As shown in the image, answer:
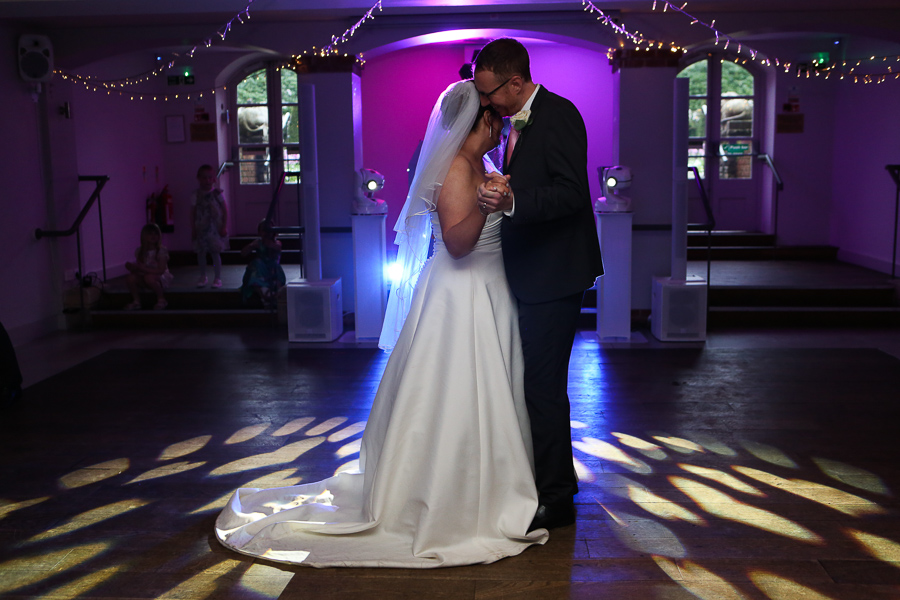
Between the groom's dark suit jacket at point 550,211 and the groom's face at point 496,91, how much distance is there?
0.27 feet

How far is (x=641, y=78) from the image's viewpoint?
6410 mm

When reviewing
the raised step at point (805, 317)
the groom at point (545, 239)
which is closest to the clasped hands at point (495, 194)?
the groom at point (545, 239)

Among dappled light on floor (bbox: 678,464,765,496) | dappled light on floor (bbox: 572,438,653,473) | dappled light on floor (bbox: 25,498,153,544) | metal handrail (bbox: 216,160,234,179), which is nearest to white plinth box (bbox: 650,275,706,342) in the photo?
dappled light on floor (bbox: 572,438,653,473)

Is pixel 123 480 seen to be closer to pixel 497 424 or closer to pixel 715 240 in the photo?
pixel 497 424

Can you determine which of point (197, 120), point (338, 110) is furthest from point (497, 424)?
point (197, 120)

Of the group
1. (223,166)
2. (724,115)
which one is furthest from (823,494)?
(223,166)

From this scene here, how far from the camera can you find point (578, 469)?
3387 millimetres

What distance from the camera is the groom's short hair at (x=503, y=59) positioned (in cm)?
252

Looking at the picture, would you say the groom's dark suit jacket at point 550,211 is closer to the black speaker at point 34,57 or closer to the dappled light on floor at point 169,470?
the dappled light on floor at point 169,470

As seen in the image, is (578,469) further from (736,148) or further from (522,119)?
(736,148)

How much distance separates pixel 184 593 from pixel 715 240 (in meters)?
7.73

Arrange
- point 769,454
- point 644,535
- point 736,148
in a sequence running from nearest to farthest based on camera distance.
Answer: point 644,535
point 769,454
point 736,148

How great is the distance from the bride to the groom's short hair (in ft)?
0.33

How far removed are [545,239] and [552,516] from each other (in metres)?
0.95
